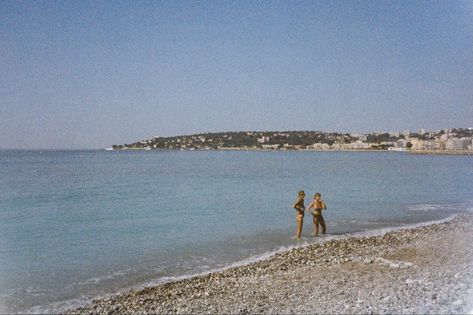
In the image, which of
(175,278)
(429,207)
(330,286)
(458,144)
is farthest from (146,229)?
(458,144)

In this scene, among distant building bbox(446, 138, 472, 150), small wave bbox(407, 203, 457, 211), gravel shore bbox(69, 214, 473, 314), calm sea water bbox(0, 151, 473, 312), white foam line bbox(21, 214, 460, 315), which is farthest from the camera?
distant building bbox(446, 138, 472, 150)

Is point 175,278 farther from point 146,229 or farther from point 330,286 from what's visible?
point 146,229

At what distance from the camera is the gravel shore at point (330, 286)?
289 inches

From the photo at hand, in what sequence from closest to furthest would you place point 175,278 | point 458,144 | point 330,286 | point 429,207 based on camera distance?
point 330,286, point 175,278, point 429,207, point 458,144

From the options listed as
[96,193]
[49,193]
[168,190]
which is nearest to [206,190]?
[168,190]

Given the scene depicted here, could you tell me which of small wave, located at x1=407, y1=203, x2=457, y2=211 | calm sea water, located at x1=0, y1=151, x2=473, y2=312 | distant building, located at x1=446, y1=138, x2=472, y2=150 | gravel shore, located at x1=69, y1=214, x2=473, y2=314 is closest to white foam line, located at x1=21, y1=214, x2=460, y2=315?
calm sea water, located at x1=0, y1=151, x2=473, y2=312

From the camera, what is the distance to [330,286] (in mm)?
8586

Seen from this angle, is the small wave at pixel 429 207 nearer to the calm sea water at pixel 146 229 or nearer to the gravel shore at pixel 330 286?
the calm sea water at pixel 146 229

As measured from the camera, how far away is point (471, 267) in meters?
9.93

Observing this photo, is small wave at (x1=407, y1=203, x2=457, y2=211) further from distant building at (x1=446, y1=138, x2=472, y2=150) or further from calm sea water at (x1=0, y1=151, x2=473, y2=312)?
distant building at (x1=446, y1=138, x2=472, y2=150)

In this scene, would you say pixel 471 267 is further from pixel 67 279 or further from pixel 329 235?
pixel 67 279

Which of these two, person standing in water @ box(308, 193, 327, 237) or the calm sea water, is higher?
person standing in water @ box(308, 193, 327, 237)

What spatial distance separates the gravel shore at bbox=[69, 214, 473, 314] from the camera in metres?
7.34

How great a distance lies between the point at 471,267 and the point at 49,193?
32458 mm
